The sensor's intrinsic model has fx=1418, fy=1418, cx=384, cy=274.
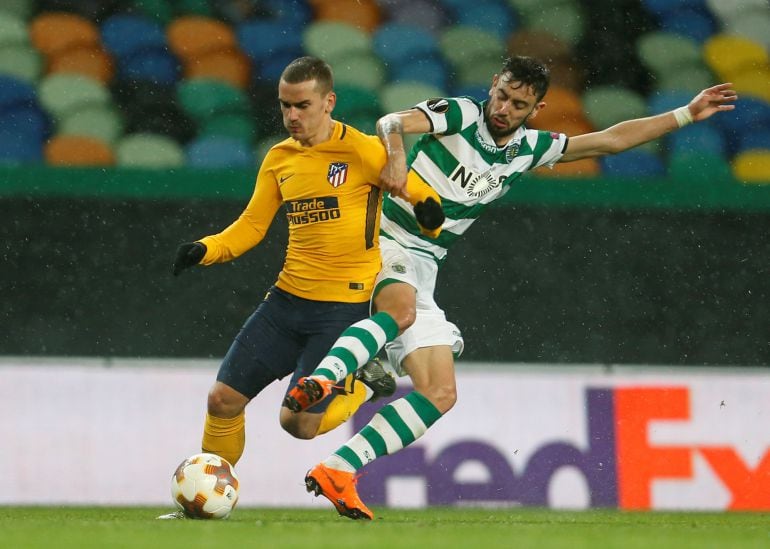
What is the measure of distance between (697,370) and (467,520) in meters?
2.50

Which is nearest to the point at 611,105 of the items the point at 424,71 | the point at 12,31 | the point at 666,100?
the point at 666,100

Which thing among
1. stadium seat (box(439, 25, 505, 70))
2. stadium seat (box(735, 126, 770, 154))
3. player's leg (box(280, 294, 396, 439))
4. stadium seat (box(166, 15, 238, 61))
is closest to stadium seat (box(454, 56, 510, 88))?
stadium seat (box(439, 25, 505, 70))

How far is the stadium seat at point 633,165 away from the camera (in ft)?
30.0

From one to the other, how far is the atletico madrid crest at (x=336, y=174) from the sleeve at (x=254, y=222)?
0.27 meters

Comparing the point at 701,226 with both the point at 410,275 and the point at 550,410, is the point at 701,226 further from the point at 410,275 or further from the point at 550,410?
the point at 410,275

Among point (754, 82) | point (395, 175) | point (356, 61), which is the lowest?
point (395, 175)

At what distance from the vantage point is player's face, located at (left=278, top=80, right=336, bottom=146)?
5.38 meters

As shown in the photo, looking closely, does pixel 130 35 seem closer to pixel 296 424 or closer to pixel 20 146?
pixel 20 146

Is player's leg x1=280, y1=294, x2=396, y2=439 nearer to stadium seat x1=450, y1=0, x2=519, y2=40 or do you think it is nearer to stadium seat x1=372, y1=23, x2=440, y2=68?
stadium seat x1=372, y1=23, x2=440, y2=68

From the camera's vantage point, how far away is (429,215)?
523cm

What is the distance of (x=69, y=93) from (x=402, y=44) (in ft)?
7.68

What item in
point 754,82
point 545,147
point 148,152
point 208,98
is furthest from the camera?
point 754,82

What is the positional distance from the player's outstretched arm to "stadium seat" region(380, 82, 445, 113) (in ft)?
11.5

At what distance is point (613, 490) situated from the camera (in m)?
7.71
